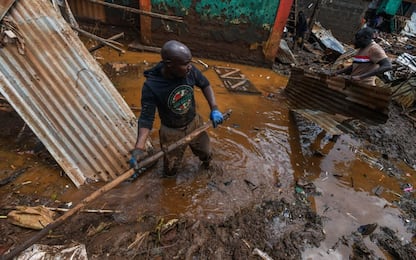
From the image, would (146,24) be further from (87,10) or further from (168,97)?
(168,97)

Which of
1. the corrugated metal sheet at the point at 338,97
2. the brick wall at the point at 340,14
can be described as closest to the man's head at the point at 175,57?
the corrugated metal sheet at the point at 338,97

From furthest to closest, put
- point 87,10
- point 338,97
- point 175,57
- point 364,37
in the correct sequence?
point 87,10, point 338,97, point 364,37, point 175,57

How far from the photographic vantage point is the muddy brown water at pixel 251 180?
3117 millimetres

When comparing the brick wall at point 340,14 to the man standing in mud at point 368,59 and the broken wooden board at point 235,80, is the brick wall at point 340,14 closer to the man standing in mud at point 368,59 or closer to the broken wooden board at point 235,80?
the broken wooden board at point 235,80

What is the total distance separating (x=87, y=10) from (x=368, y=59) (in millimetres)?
7777

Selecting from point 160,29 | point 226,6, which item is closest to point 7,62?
point 160,29

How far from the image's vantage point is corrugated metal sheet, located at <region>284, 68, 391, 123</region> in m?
3.71

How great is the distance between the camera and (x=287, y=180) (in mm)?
3852

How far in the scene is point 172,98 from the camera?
8.80 ft

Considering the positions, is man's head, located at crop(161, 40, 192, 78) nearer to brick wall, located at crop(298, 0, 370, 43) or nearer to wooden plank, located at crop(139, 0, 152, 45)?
wooden plank, located at crop(139, 0, 152, 45)

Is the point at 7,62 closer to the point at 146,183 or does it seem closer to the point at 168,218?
the point at 146,183

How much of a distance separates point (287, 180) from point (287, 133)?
1395 millimetres

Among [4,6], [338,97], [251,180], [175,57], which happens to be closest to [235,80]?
[338,97]

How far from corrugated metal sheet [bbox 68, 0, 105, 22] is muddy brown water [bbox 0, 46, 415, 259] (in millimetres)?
3910
